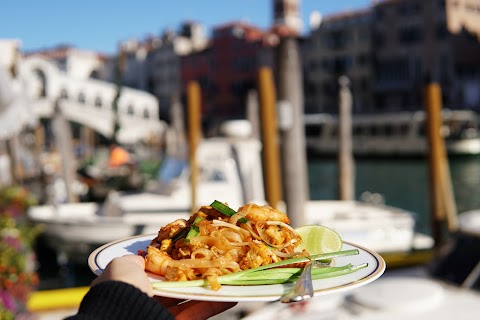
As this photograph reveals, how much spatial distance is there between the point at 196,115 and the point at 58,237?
313 cm

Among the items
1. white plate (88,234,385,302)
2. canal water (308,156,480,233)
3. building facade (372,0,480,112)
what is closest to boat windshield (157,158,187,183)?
canal water (308,156,480,233)

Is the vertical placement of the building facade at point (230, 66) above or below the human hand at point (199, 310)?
above

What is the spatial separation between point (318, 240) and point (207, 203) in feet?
25.1

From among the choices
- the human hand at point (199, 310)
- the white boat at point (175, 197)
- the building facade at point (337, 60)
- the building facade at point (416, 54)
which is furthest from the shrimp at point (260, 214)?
the building facade at point (337, 60)

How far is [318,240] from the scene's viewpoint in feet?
5.57

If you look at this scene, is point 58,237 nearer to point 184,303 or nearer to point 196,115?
point 196,115

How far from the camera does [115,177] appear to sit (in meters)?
16.3

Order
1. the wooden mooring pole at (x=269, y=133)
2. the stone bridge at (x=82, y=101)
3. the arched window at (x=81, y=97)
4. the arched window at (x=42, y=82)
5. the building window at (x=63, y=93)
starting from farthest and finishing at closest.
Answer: the arched window at (x=81, y=97) → the building window at (x=63, y=93) → the arched window at (x=42, y=82) → the stone bridge at (x=82, y=101) → the wooden mooring pole at (x=269, y=133)

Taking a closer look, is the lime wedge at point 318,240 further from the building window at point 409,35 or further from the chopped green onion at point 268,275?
the building window at point 409,35

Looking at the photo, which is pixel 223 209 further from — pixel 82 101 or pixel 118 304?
pixel 82 101

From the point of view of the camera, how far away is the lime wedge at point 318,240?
166 cm

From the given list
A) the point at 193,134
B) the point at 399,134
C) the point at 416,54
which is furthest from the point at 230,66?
the point at 193,134

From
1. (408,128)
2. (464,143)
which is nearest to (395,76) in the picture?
(408,128)

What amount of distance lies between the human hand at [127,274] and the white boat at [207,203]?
703 cm
